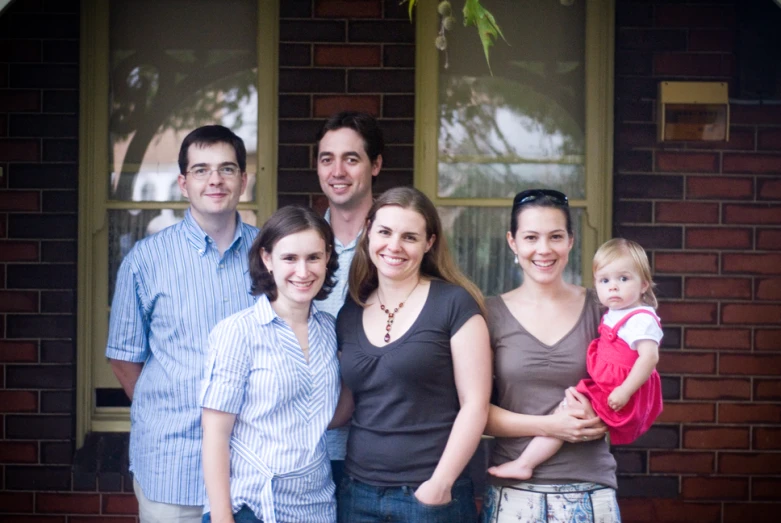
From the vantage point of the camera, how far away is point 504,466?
273cm

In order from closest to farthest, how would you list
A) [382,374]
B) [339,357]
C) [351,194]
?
[382,374] → [339,357] → [351,194]

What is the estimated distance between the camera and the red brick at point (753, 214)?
4.22 metres

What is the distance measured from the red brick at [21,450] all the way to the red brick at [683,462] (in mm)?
2841

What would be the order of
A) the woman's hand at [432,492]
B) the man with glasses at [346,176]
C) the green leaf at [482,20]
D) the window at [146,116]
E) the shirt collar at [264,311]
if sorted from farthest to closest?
the window at [146,116], the man with glasses at [346,176], the shirt collar at [264,311], the woman's hand at [432,492], the green leaf at [482,20]

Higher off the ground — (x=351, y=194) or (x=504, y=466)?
(x=351, y=194)

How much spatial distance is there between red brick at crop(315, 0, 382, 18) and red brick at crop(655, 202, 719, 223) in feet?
5.24

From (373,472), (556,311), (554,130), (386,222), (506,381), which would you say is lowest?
(373,472)

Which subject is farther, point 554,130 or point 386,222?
point 554,130

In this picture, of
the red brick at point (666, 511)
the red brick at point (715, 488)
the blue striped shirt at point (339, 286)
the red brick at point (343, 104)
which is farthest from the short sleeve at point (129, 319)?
the red brick at point (715, 488)

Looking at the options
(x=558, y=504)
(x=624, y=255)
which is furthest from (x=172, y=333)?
(x=624, y=255)

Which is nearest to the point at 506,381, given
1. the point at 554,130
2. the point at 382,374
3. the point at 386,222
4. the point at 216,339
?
the point at 382,374

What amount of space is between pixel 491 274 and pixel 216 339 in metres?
1.98

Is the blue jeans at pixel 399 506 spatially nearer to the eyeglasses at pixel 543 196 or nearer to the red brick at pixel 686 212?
the eyeglasses at pixel 543 196

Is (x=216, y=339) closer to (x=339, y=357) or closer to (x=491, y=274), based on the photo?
(x=339, y=357)
